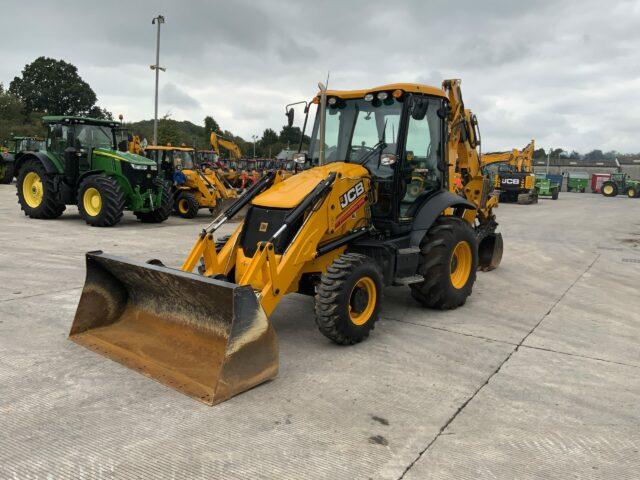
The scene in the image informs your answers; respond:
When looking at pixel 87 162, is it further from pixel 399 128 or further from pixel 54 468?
pixel 54 468

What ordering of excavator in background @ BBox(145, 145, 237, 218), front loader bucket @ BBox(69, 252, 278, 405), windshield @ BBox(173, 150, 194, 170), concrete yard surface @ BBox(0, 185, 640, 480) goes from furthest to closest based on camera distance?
windshield @ BBox(173, 150, 194, 170) → excavator in background @ BBox(145, 145, 237, 218) → front loader bucket @ BBox(69, 252, 278, 405) → concrete yard surface @ BBox(0, 185, 640, 480)

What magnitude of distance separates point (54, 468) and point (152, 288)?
Result: 188 centimetres

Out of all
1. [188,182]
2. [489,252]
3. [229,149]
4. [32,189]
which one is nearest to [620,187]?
[229,149]

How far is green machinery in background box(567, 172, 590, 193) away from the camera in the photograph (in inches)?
1804

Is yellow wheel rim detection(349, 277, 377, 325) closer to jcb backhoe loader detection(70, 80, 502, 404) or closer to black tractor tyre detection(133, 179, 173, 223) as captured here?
jcb backhoe loader detection(70, 80, 502, 404)

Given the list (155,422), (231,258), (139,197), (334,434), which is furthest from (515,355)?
(139,197)

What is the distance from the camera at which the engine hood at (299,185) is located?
193 inches

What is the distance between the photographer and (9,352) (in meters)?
4.35

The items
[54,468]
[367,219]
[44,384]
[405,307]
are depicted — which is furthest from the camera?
[405,307]

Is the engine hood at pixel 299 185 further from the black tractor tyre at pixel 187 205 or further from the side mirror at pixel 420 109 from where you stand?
the black tractor tyre at pixel 187 205

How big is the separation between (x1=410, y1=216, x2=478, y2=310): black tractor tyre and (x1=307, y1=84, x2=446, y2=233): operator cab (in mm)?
349

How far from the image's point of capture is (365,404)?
3656mm

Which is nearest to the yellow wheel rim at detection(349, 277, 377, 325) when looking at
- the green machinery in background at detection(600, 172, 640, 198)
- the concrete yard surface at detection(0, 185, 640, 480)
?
the concrete yard surface at detection(0, 185, 640, 480)

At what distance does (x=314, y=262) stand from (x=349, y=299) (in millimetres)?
646
